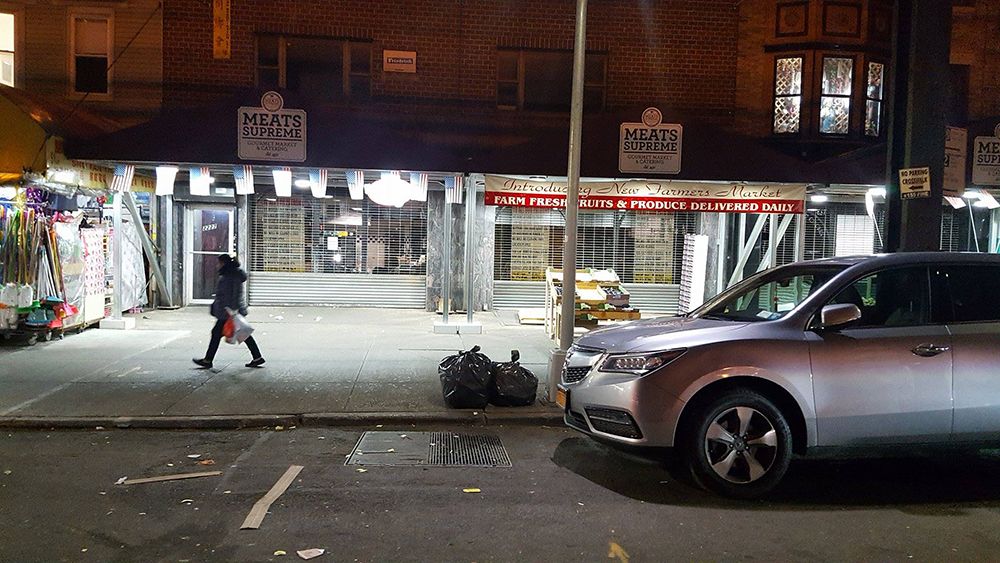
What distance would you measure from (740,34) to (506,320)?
7262 mm

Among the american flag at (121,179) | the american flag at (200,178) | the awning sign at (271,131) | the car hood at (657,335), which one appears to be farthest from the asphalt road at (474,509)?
the american flag at (121,179)

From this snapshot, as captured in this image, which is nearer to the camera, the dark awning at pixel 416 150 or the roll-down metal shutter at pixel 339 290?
the dark awning at pixel 416 150

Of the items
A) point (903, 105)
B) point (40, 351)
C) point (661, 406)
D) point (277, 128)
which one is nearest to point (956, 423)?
point (661, 406)

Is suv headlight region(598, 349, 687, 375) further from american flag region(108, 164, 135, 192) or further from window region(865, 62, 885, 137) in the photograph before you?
window region(865, 62, 885, 137)

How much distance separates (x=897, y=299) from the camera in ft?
20.3

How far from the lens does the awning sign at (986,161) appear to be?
40.8 feet

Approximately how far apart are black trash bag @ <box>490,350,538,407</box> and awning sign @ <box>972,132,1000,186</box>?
846 cm

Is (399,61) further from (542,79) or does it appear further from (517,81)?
(542,79)

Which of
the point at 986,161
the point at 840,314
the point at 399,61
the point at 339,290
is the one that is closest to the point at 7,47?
the point at 399,61

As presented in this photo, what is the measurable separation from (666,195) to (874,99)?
614 cm

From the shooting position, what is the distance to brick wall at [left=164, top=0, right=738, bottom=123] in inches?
590

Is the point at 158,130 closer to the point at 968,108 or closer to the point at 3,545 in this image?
the point at 3,545

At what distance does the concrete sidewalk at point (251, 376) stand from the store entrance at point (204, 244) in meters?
2.13

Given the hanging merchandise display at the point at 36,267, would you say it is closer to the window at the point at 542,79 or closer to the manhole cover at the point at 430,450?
the manhole cover at the point at 430,450
